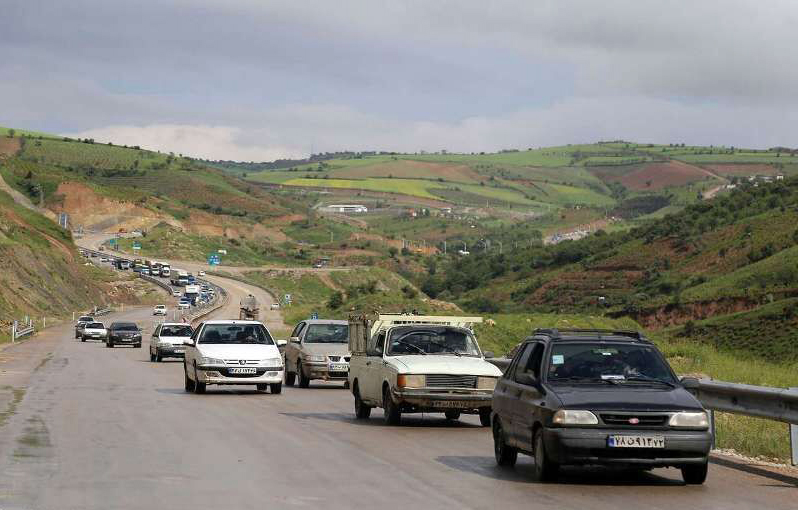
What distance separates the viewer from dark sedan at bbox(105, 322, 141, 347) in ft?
204

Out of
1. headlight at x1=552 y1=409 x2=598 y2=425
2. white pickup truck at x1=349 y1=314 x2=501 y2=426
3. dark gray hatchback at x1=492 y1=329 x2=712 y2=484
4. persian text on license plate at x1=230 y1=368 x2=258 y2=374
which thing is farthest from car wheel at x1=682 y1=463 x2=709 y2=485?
persian text on license plate at x1=230 y1=368 x2=258 y2=374

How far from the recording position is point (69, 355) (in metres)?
50.2

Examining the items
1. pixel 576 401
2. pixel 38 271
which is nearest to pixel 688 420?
pixel 576 401

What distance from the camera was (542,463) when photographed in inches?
527

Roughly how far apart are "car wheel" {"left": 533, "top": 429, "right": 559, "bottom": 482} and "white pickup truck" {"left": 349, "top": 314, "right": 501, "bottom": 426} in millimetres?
6585

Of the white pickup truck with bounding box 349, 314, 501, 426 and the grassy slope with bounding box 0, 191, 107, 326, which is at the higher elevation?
the grassy slope with bounding box 0, 191, 107, 326

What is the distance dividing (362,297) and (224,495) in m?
88.9

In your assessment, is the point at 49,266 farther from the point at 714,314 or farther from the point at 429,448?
the point at 429,448

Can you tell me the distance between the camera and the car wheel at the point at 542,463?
43.6 feet

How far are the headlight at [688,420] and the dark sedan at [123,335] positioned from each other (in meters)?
51.7

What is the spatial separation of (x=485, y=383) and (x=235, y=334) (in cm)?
1048

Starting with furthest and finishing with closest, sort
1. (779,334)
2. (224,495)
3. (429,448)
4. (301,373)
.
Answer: (779,334)
(301,373)
(429,448)
(224,495)

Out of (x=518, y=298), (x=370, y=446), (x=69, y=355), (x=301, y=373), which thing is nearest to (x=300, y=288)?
(x=518, y=298)

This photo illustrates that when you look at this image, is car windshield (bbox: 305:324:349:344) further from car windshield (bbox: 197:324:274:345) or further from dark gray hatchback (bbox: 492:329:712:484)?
dark gray hatchback (bbox: 492:329:712:484)
